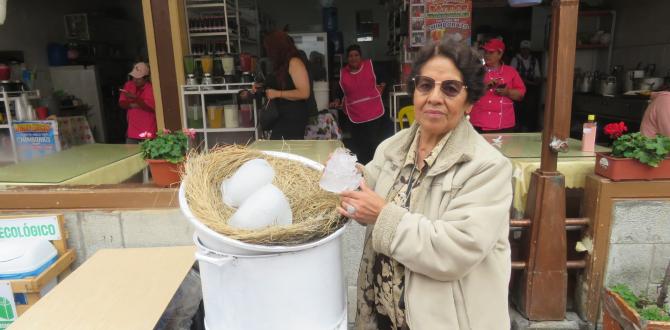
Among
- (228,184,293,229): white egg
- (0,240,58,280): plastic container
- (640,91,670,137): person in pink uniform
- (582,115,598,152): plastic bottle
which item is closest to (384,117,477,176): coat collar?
(228,184,293,229): white egg

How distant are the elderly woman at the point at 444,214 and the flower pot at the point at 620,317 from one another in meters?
1.29

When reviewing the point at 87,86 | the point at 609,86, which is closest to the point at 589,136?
the point at 609,86

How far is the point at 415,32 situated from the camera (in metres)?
4.46

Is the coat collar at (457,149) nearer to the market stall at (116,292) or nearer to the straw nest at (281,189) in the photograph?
the straw nest at (281,189)

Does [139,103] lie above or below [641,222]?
above

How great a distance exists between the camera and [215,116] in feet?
13.9

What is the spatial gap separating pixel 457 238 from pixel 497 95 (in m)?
2.80

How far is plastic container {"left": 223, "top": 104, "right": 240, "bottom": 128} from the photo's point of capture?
4.21 meters

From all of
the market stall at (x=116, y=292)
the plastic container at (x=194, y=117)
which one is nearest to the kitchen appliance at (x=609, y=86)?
the plastic container at (x=194, y=117)

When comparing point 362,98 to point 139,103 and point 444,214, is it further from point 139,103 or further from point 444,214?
point 444,214

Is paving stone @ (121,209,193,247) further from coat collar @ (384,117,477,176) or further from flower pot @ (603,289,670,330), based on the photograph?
flower pot @ (603,289,670,330)

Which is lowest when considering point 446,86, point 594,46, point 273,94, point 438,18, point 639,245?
point 639,245

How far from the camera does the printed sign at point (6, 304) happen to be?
216 cm

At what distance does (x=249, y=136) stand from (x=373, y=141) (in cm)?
142
